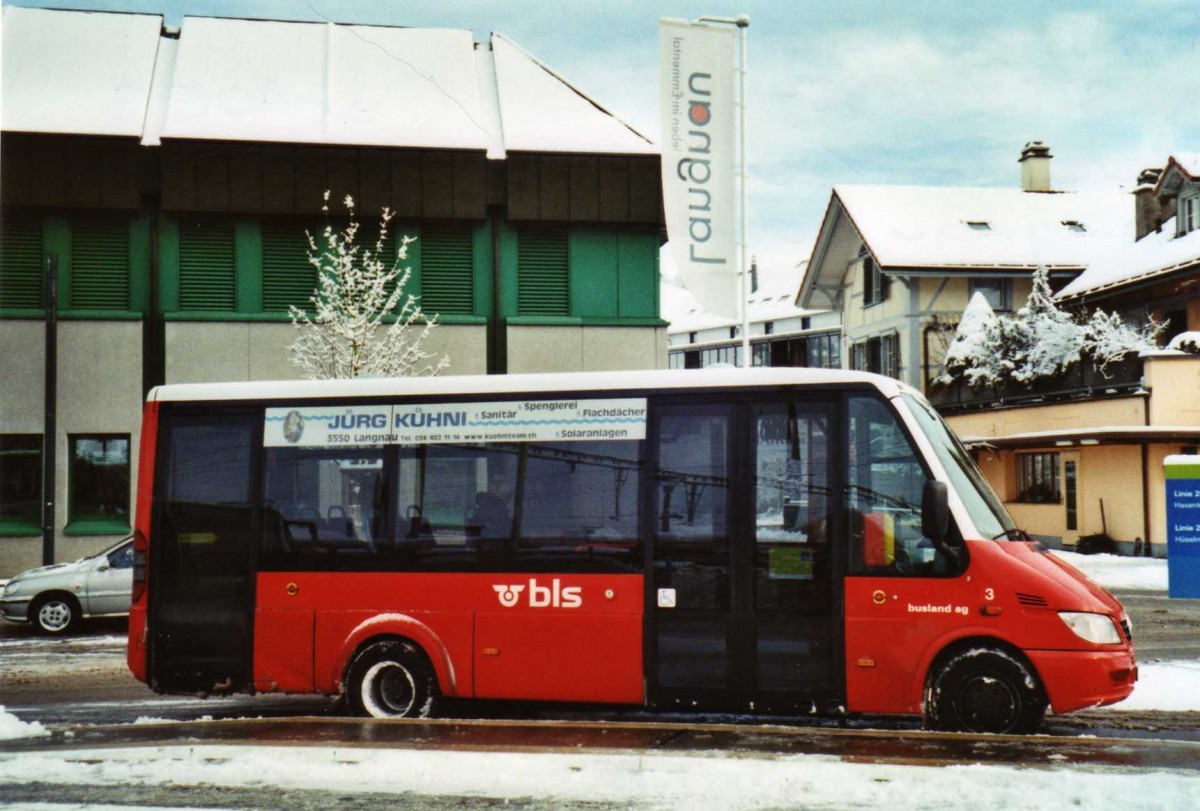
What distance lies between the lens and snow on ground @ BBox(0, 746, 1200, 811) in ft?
21.4

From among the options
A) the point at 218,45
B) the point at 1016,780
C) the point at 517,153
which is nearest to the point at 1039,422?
the point at 517,153

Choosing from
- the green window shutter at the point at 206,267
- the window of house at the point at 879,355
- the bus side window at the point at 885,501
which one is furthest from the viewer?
the window of house at the point at 879,355

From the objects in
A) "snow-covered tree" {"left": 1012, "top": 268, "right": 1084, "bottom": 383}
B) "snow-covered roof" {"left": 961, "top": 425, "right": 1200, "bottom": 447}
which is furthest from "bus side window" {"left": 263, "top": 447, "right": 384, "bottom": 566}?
"snow-covered tree" {"left": 1012, "top": 268, "right": 1084, "bottom": 383}

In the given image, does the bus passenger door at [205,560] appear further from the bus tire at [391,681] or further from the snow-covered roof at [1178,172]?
the snow-covered roof at [1178,172]

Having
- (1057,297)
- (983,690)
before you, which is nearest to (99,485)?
(983,690)

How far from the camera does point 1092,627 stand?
8.47m

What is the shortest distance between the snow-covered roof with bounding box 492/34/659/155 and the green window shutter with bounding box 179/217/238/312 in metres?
6.37

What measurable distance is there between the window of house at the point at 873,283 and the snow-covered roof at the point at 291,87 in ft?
58.8

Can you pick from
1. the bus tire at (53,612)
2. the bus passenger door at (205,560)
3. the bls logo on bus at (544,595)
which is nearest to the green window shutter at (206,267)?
the bus tire at (53,612)

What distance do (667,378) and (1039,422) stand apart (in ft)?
83.7

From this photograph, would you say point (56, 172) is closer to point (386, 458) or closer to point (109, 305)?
point (109, 305)

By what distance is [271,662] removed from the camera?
9898 millimetres

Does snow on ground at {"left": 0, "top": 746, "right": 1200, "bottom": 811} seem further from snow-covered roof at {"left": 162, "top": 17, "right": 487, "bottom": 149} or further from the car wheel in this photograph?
snow-covered roof at {"left": 162, "top": 17, "right": 487, "bottom": 149}

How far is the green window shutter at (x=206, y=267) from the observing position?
25266 millimetres
